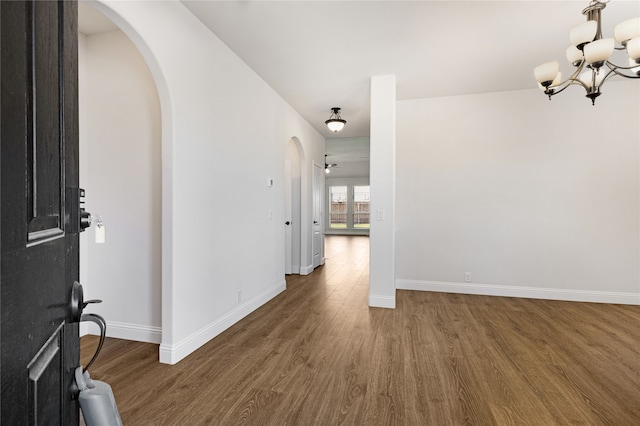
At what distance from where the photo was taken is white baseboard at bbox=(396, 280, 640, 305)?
4.12m

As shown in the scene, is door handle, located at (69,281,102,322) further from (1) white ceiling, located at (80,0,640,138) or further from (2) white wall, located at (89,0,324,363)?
(1) white ceiling, located at (80,0,640,138)

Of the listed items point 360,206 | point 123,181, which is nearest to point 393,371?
point 123,181

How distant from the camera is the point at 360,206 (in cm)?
1455

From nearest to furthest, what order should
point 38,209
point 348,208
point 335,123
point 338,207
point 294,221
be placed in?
1. point 38,209
2. point 335,123
3. point 294,221
4. point 348,208
5. point 338,207

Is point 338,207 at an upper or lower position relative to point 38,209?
upper

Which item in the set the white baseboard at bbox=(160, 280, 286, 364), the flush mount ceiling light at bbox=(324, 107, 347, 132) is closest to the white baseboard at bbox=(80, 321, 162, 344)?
the white baseboard at bbox=(160, 280, 286, 364)

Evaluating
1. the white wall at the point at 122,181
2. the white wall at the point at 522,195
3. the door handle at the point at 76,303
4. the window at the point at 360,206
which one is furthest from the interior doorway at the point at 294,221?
the window at the point at 360,206

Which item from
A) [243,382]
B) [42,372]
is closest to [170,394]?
[243,382]

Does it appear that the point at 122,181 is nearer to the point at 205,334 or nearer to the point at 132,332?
the point at 132,332

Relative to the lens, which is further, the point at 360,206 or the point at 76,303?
the point at 360,206

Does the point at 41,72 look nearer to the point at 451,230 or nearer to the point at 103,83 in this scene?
the point at 103,83

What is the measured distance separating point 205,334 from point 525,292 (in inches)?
166

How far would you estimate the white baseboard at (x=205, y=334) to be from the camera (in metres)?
2.46

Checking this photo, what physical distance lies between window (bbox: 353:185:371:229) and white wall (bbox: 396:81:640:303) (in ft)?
31.2
